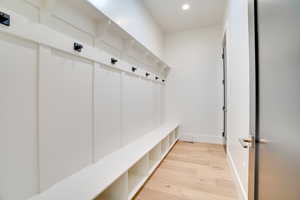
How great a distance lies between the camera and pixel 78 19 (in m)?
1.35

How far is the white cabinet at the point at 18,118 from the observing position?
A: 0.86 metres

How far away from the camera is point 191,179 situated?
6.75 ft

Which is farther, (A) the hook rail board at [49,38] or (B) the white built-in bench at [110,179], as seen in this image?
(B) the white built-in bench at [110,179]

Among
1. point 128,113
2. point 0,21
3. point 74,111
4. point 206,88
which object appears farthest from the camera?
point 206,88

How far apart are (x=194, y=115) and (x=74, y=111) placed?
3.34 metres

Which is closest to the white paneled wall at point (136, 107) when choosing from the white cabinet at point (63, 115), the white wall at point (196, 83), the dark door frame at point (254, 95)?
the white cabinet at point (63, 115)

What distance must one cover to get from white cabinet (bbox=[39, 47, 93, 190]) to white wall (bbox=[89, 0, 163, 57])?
0.81 m

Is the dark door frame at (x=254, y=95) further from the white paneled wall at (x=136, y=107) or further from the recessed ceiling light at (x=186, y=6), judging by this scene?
the recessed ceiling light at (x=186, y=6)

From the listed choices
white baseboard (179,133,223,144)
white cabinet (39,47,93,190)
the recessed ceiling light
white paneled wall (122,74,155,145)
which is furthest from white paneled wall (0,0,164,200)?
white baseboard (179,133,223,144)

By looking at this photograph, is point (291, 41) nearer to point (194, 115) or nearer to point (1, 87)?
point (1, 87)

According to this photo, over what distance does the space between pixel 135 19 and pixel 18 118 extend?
236 cm

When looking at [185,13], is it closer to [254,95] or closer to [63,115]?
[254,95]

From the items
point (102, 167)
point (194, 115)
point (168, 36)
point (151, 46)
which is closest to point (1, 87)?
point (102, 167)

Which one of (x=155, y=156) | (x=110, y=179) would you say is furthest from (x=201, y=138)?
(x=110, y=179)
